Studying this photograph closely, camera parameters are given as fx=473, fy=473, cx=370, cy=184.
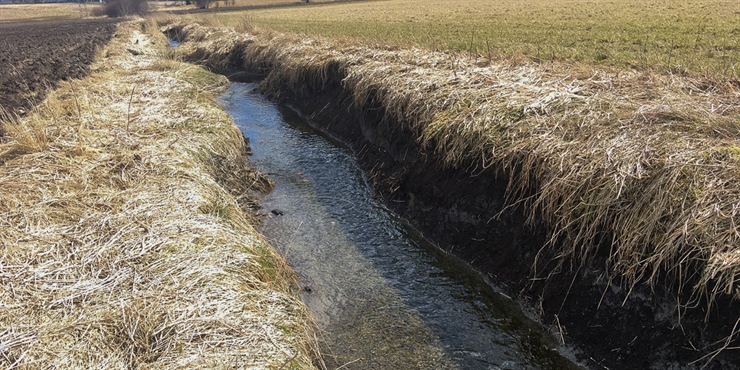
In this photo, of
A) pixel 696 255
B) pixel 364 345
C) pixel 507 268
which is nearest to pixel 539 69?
pixel 507 268

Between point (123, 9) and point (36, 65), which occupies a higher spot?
point (123, 9)

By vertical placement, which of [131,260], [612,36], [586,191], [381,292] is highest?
[612,36]

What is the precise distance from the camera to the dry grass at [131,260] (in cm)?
441

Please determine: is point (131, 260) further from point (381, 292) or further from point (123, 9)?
point (123, 9)

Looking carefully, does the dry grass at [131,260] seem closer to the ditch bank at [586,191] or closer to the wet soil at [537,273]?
the wet soil at [537,273]

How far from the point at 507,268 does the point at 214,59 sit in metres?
23.0

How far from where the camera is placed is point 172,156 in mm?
8984

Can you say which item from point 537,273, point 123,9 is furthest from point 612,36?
point 123,9

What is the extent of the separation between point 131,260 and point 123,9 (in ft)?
274

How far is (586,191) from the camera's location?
20.3 feet

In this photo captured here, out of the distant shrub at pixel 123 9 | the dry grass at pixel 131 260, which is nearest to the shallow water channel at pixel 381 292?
the dry grass at pixel 131 260

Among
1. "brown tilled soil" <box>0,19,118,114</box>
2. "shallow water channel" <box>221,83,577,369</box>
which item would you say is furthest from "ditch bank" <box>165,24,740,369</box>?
"brown tilled soil" <box>0,19,118,114</box>

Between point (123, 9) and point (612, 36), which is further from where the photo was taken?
point (123, 9)

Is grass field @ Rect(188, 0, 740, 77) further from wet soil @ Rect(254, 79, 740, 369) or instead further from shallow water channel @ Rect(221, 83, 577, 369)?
shallow water channel @ Rect(221, 83, 577, 369)
